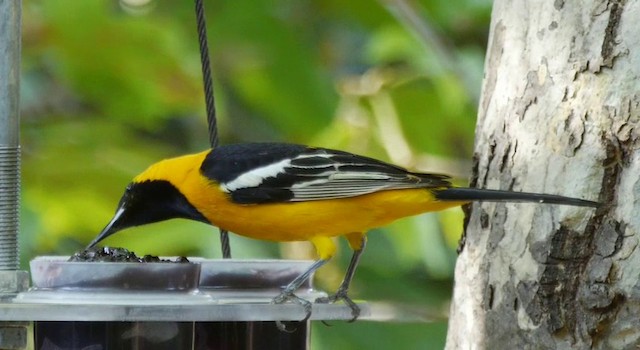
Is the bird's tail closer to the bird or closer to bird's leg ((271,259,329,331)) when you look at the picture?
the bird

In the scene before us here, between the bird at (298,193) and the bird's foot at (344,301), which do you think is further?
the bird at (298,193)

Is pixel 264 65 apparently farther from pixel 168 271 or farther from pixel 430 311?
pixel 168 271

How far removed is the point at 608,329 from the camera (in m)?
3.06

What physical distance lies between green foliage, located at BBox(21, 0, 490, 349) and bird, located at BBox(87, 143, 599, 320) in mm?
1325

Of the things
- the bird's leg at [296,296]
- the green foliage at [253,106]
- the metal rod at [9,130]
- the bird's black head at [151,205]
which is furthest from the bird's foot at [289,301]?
the green foliage at [253,106]

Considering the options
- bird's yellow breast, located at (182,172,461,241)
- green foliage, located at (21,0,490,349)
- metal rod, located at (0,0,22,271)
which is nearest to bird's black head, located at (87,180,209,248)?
bird's yellow breast, located at (182,172,461,241)

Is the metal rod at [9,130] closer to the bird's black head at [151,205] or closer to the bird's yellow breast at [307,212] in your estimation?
the bird's black head at [151,205]

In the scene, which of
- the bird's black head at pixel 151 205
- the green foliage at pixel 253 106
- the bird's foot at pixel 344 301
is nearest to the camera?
the bird's foot at pixel 344 301

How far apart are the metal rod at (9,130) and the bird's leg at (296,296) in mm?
799

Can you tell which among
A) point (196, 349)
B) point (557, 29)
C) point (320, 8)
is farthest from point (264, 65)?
point (196, 349)

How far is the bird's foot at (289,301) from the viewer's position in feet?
8.79

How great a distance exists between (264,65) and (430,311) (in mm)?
1700

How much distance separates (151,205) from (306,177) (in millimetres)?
651

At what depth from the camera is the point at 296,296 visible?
312 cm
